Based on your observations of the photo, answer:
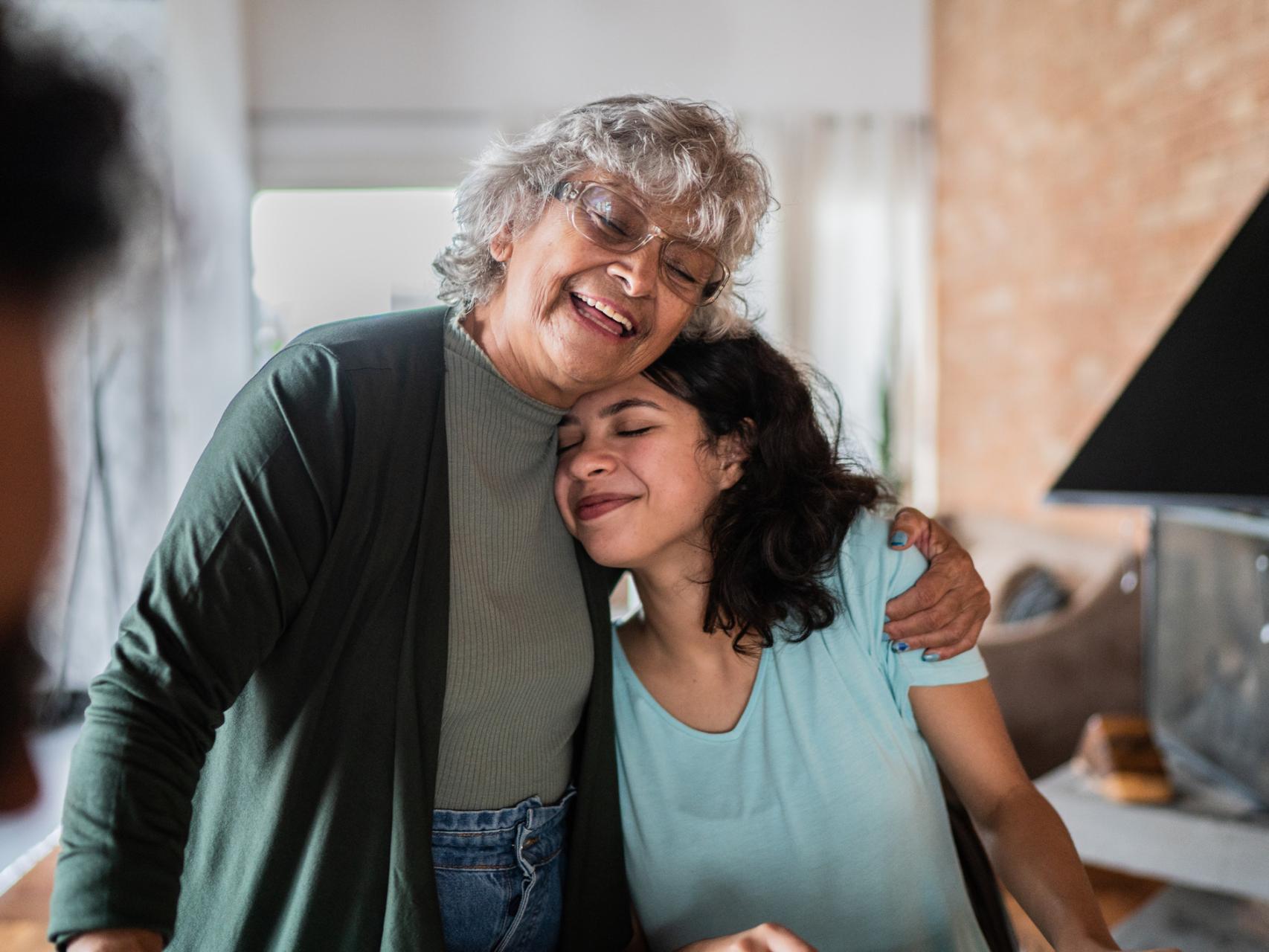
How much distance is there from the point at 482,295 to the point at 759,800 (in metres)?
0.75

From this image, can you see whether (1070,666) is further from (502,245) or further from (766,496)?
(502,245)

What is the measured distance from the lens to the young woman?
1.32 m

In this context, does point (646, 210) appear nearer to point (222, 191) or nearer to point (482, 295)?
point (482, 295)

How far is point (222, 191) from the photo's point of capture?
5.04 meters

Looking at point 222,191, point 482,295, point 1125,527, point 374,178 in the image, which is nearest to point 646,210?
point 482,295

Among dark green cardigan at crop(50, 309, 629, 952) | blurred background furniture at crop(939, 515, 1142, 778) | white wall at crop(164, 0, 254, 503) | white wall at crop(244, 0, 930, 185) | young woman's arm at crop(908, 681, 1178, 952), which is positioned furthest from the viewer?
white wall at crop(244, 0, 930, 185)

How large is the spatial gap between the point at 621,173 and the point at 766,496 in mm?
503

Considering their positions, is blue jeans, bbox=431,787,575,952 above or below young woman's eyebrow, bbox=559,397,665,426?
below

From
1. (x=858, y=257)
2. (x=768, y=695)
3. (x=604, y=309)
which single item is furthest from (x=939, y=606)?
(x=858, y=257)

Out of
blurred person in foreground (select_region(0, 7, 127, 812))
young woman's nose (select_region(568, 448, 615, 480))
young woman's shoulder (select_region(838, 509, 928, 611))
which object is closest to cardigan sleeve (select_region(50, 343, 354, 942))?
blurred person in foreground (select_region(0, 7, 127, 812))

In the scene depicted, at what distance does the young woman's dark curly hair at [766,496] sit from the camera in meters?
1.40

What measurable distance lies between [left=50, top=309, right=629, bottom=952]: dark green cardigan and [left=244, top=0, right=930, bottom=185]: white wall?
16.7 feet

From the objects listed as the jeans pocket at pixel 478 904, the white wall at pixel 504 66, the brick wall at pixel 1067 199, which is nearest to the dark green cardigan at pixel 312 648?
the jeans pocket at pixel 478 904

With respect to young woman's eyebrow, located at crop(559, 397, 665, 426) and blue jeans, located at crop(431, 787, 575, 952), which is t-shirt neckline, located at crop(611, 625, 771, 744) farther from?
young woman's eyebrow, located at crop(559, 397, 665, 426)
